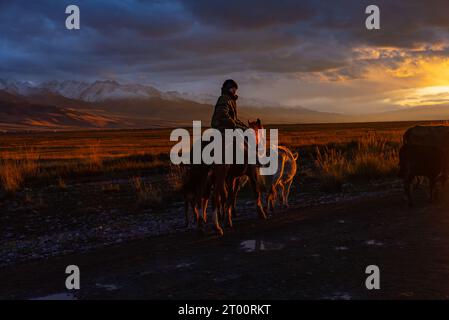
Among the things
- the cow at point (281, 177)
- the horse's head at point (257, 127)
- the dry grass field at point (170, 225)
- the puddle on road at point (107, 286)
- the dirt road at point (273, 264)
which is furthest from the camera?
the cow at point (281, 177)

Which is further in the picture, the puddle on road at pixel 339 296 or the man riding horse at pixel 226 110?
the man riding horse at pixel 226 110

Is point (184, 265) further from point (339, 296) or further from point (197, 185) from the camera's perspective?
point (197, 185)

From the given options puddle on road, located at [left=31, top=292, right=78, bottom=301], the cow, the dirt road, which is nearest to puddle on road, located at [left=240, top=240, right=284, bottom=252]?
the dirt road

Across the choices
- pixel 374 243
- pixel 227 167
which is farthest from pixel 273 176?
pixel 374 243

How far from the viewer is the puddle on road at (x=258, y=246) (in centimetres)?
737

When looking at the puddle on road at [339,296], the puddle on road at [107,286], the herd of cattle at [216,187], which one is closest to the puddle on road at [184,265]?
the puddle on road at [107,286]

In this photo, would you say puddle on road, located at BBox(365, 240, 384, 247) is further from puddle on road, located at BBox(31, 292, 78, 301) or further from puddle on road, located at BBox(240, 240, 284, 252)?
puddle on road, located at BBox(31, 292, 78, 301)

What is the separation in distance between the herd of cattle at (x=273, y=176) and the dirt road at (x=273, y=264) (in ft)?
1.99

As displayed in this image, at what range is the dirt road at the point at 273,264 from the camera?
18.1 ft

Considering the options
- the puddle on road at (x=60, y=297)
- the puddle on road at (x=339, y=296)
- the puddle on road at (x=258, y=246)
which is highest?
the puddle on road at (x=258, y=246)

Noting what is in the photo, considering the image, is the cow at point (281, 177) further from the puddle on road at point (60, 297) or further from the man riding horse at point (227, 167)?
the puddle on road at point (60, 297)

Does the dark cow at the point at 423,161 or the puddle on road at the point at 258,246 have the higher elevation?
the dark cow at the point at 423,161

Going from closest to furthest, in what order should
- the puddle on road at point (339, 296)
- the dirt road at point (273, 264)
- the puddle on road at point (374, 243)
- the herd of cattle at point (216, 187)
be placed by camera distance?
the puddle on road at point (339, 296), the dirt road at point (273, 264), the puddle on road at point (374, 243), the herd of cattle at point (216, 187)
